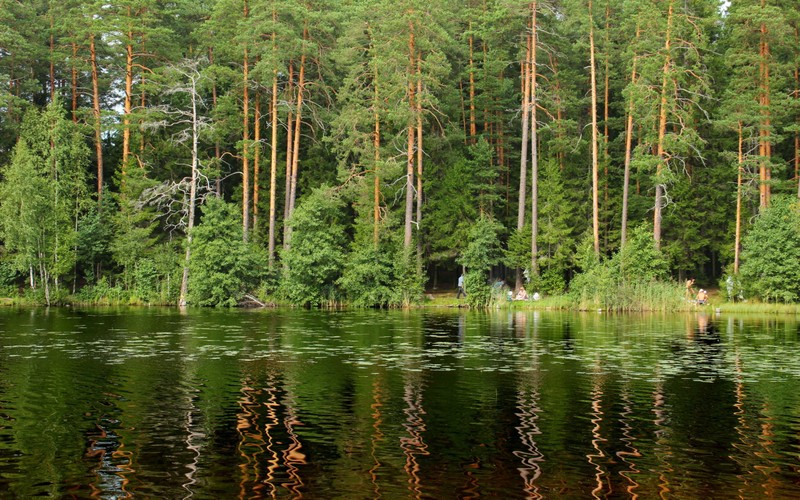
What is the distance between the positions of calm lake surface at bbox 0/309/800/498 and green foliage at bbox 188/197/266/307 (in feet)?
72.3

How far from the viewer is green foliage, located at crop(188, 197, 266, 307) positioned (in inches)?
1912

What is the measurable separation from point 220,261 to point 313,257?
18.9 ft

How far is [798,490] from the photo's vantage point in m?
9.29

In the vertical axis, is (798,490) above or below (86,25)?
below

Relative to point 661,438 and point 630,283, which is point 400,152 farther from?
point 661,438

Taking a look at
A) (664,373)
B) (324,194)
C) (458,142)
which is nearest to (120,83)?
(324,194)

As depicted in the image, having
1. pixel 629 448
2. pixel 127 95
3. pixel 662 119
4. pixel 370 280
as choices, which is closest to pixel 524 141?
pixel 662 119

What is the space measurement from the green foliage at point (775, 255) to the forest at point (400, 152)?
13 cm

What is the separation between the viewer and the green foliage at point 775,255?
42.7 meters

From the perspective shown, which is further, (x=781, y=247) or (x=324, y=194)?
(x=324, y=194)

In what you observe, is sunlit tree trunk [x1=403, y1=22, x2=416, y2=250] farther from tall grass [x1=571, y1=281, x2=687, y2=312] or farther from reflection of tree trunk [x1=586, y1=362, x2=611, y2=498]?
reflection of tree trunk [x1=586, y1=362, x2=611, y2=498]

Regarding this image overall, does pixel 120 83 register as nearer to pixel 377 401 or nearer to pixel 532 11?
pixel 532 11

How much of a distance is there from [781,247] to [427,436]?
3722 cm

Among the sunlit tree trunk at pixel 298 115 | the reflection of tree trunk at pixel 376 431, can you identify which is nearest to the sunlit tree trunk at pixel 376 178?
the sunlit tree trunk at pixel 298 115
